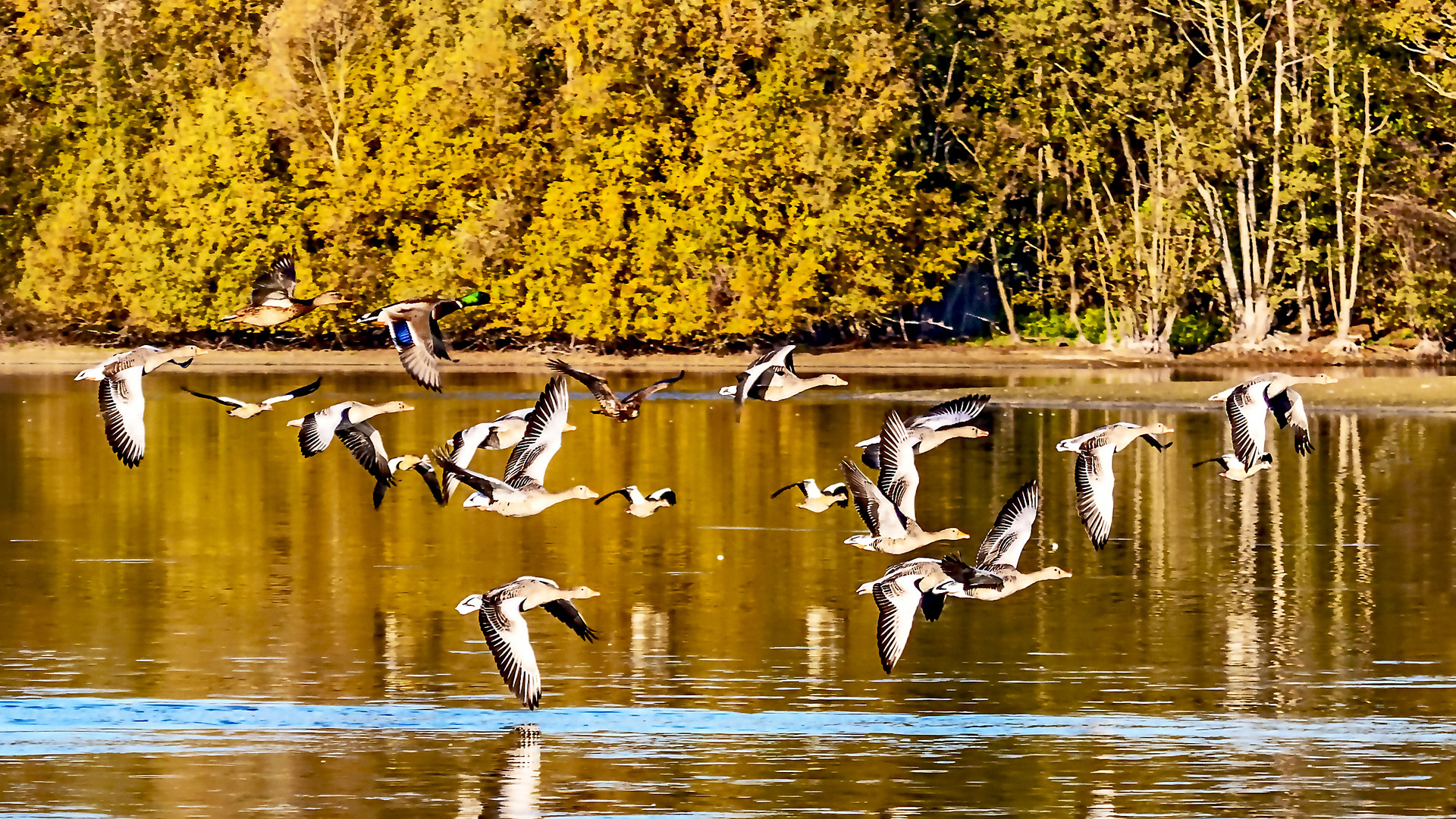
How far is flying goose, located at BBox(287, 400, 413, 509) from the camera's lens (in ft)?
87.3

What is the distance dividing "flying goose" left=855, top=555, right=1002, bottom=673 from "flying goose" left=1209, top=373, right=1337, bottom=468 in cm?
295

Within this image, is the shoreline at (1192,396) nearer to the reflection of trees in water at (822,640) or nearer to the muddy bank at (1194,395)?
the muddy bank at (1194,395)

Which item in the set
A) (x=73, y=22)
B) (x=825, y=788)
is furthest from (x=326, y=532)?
(x=73, y=22)

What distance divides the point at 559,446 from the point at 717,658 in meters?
4.71

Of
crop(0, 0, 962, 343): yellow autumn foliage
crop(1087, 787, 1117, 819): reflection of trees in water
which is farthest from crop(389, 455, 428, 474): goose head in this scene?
crop(0, 0, 962, 343): yellow autumn foliage

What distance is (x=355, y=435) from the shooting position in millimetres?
27891

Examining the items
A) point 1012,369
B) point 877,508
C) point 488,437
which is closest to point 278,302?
point 488,437

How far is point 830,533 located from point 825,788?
23.4 m

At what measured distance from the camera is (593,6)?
328ft

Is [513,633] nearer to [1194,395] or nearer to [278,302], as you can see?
[278,302]

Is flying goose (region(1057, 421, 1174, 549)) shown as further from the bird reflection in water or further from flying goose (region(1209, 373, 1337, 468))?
the bird reflection in water

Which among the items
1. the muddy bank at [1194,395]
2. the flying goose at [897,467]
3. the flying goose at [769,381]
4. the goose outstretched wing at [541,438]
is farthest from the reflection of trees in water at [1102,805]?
the muddy bank at [1194,395]

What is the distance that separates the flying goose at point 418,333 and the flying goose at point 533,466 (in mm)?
1828

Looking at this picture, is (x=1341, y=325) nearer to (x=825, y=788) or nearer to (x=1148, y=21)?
(x=1148, y=21)
